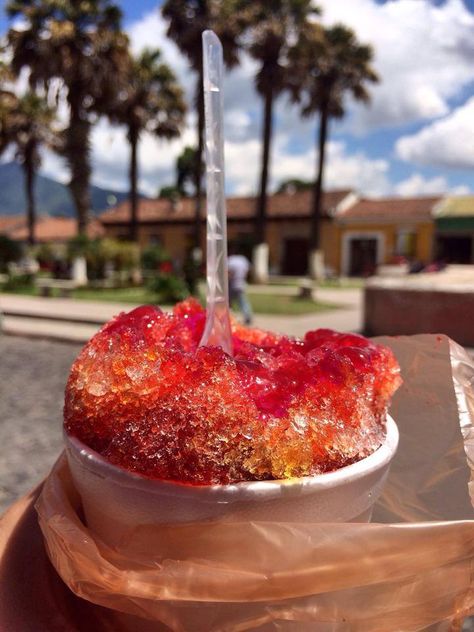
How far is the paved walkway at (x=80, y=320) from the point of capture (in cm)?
881

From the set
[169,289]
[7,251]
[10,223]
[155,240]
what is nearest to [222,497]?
[169,289]

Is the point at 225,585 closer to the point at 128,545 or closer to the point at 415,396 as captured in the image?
the point at 128,545

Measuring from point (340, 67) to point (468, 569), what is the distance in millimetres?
23502

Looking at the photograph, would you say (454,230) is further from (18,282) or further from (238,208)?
(18,282)

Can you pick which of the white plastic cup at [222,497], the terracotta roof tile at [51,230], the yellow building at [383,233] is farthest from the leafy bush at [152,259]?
the white plastic cup at [222,497]

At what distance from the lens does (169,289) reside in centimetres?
1305

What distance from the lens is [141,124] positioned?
22594 millimetres

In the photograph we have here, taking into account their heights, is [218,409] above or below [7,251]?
below

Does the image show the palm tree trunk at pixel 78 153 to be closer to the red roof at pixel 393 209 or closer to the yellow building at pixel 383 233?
the yellow building at pixel 383 233

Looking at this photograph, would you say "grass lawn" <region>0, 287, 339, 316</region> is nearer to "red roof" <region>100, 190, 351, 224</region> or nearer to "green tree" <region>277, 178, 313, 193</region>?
"red roof" <region>100, 190, 351, 224</region>

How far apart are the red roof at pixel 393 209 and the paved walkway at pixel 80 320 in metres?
18.0

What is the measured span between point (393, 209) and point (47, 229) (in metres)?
25.2

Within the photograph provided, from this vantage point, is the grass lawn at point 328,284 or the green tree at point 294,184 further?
the green tree at point 294,184

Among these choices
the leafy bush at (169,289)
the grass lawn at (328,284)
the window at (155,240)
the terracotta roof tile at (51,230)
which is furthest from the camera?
the terracotta roof tile at (51,230)
